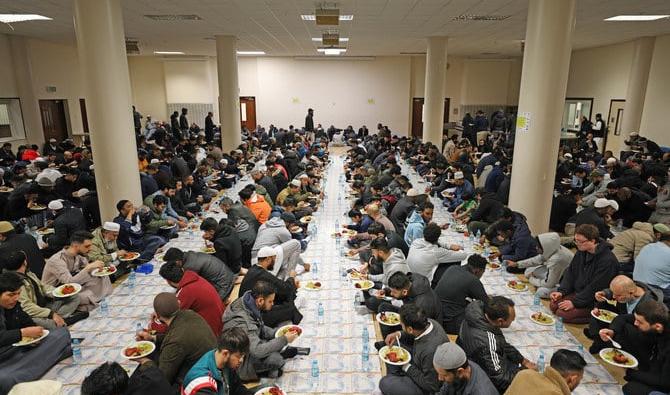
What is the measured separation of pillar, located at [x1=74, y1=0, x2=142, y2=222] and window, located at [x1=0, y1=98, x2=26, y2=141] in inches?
425

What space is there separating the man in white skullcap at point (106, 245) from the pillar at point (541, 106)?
24.2 feet

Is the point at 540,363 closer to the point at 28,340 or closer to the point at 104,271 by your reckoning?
the point at 28,340

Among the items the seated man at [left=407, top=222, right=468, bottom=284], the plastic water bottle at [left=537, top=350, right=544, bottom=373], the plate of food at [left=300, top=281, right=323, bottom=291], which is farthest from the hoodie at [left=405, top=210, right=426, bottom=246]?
the plastic water bottle at [left=537, top=350, right=544, bottom=373]

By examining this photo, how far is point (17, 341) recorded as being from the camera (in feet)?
14.6

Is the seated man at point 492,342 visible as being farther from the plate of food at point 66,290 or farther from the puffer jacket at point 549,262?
the plate of food at point 66,290

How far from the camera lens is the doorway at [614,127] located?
724 inches

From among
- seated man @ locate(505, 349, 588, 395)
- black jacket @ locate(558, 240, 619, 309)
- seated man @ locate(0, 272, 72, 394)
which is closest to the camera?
seated man @ locate(505, 349, 588, 395)

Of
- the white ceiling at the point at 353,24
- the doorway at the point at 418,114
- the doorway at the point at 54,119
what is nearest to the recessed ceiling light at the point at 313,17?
the white ceiling at the point at 353,24

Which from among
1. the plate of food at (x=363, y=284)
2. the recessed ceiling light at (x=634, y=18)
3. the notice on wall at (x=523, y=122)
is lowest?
the plate of food at (x=363, y=284)

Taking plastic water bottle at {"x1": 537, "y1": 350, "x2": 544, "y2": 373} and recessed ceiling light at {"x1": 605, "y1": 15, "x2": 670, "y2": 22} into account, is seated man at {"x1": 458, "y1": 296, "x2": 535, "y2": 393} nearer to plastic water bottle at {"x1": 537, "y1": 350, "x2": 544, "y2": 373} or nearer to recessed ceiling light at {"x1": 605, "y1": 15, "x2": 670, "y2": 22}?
plastic water bottle at {"x1": 537, "y1": 350, "x2": 544, "y2": 373}

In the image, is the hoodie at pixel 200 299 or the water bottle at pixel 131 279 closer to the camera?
the hoodie at pixel 200 299

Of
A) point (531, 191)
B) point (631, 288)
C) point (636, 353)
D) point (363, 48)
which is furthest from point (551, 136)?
point (363, 48)

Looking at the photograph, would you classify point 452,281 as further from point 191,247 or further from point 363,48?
point 363,48

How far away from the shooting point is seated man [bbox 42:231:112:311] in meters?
5.79
